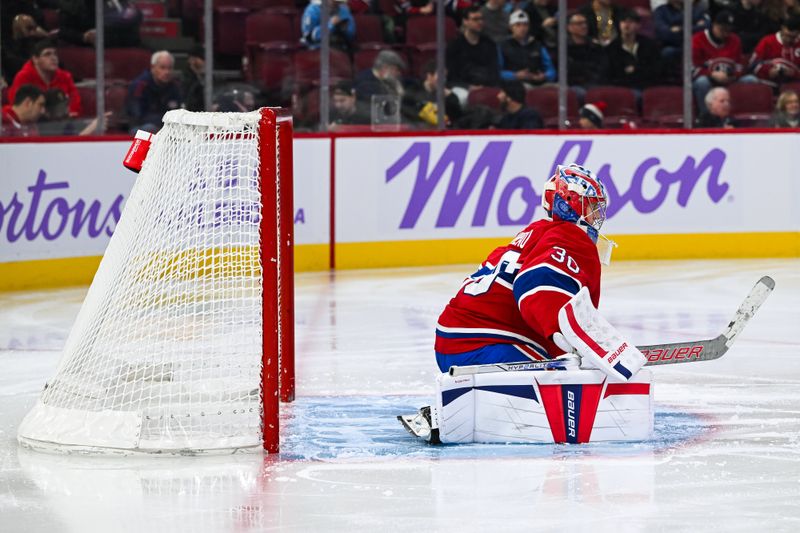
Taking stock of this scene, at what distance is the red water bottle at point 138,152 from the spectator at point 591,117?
6.24m

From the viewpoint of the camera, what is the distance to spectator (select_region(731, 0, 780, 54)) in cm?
1154

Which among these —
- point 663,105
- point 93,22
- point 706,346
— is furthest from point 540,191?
point 706,346

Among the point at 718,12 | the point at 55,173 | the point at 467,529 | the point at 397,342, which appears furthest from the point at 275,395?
the point at 718,12

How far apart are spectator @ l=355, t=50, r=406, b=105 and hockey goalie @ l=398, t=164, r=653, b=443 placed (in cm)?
583

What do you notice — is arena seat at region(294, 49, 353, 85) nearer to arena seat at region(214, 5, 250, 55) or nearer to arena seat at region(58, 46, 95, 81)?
arena seat at region(214, 5, 250, 55)

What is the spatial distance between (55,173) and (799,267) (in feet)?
16.3

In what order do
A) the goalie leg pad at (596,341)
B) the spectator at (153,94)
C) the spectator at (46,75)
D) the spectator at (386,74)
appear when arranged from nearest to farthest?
the goalie leg pad at (596,341), the spectator at (46,75), the spectator at (153,94), the spectator at (386,74)

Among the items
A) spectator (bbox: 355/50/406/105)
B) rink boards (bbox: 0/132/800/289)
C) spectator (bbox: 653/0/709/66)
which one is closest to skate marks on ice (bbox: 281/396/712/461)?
rink boards (bbox: 0/132/800/289)

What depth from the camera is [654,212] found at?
36.1 feet

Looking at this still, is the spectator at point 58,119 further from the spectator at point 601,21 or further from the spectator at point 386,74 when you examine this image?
the spectator at point 601,21

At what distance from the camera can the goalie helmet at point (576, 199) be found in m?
4.87

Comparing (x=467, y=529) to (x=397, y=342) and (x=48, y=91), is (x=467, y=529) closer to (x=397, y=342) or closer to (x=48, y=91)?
(x=397, y=342)

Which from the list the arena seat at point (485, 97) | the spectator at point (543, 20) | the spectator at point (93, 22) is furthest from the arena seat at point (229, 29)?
the spectator at point (543, 20)

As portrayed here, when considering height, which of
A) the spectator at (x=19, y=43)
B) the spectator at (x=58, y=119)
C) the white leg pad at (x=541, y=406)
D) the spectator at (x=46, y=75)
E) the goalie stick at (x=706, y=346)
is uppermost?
the spectator at (x=19, y=43)
